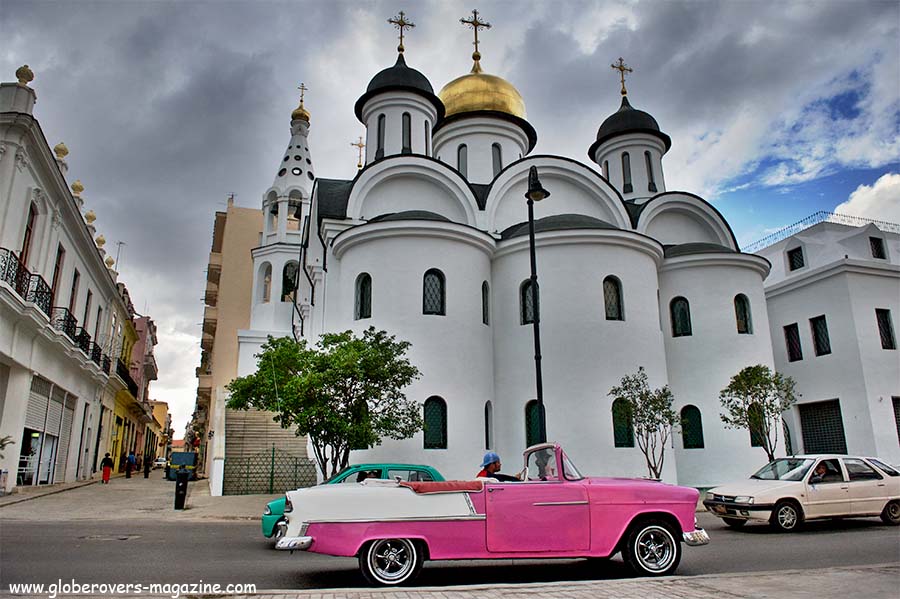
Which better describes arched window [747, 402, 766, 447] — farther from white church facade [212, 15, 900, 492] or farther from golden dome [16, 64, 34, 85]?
golden dome [16, 64, 34, 85]

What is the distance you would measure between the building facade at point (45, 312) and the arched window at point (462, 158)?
14.3m

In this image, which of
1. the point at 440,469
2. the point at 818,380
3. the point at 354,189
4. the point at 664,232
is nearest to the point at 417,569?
the point at 440,469

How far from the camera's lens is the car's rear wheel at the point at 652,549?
7.02m

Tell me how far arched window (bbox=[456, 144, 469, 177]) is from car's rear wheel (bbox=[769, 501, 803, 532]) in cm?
1882

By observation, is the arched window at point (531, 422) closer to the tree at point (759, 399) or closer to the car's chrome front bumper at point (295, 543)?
the tree at point (759, 399)

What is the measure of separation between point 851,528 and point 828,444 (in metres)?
14.8

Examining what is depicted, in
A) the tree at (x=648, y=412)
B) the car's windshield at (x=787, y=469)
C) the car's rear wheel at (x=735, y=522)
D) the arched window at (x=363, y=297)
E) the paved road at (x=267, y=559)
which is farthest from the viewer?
the arched window at (x=363, y=297)

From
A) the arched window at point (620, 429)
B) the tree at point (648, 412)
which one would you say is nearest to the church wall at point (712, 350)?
the tree at point (648, 412)

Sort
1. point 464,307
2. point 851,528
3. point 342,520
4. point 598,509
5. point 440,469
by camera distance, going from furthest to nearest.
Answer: point 464,307 → point 440,469 → point 851,528 → point 598,509 → point 342,520

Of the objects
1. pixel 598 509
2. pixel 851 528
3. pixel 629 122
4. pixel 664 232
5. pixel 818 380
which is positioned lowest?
pixel 851 528

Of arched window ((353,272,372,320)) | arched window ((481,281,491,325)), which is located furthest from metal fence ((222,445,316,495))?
arched window ((481,281,491,325))

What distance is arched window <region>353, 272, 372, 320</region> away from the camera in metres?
18.7

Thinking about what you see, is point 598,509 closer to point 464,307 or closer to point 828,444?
point 464,307

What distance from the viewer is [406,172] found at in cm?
2223
